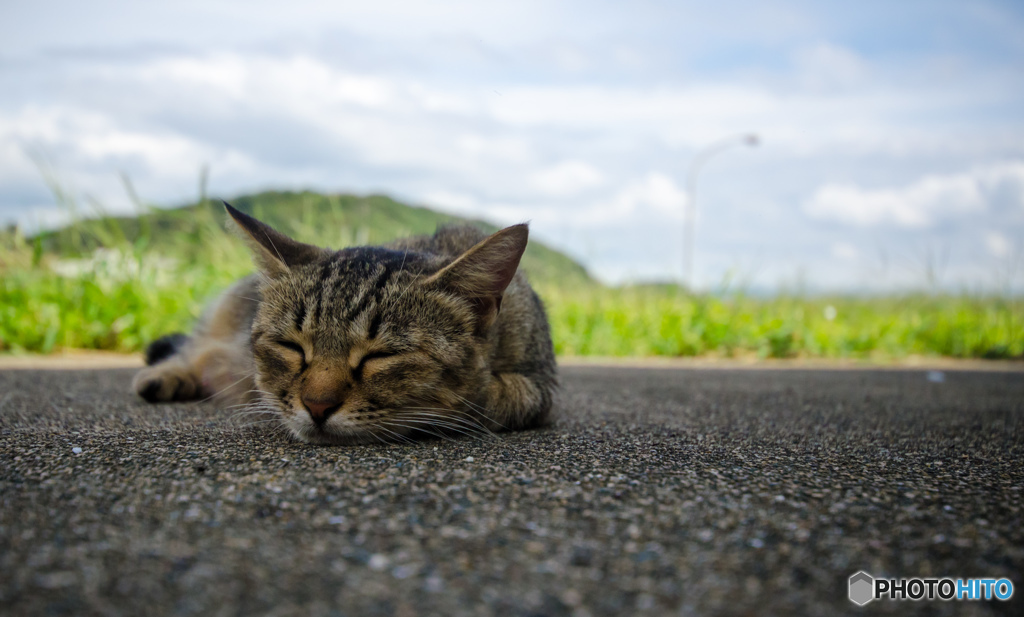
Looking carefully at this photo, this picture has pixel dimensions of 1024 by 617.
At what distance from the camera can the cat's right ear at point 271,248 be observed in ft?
7.44

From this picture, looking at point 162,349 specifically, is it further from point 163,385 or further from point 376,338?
point 376,338

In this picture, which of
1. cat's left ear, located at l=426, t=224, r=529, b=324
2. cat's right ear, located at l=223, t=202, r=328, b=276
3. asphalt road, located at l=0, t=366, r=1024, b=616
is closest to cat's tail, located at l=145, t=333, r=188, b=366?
asphalt road, located at l=0, t=366, r=1024, b=616

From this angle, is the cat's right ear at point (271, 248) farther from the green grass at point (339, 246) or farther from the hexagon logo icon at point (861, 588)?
the green grass at point (339, 246)

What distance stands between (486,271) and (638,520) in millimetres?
1082

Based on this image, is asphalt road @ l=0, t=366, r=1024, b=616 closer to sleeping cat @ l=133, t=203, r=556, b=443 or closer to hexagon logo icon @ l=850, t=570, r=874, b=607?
hexagon logo icon @ l=850, t=570, r=874, b=607

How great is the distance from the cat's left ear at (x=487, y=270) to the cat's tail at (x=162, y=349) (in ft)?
6.72

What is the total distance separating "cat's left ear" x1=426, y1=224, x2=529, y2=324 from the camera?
2.05 meters

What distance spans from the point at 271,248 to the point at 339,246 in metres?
3.86

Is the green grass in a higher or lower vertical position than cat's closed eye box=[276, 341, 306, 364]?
higher

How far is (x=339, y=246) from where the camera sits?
20.0 ft

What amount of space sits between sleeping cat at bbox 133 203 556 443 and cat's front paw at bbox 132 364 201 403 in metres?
0.60

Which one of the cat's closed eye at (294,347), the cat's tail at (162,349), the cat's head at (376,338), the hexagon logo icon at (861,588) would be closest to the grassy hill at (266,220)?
the cat's tail at (162,349)

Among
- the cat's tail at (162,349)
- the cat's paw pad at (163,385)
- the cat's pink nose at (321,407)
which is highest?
the cat's tail at (162,349)

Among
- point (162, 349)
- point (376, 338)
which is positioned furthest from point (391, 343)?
point (162, 349)
